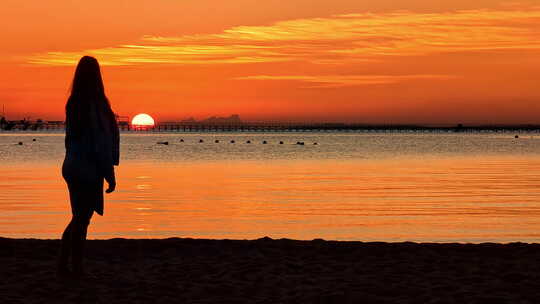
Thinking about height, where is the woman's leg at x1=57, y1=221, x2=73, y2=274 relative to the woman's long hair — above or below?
below

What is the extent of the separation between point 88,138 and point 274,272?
2.93 m

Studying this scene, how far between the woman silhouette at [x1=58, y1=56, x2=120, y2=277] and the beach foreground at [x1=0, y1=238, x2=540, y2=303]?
1.12 metres

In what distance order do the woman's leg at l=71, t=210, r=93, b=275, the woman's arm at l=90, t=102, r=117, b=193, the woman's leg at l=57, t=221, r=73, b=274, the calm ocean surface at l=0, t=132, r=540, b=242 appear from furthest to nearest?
the calm ocean surface at l=0, t=132, r=540, b=242, the woman's leg at l=57, t=221, r=73, b=274, the woman's leg at l=71, t=210, r=93, b=275, the woman's arm at l=90, t=102, r=117, b=193

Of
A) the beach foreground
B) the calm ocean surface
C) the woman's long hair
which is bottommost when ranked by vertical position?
the calm ocean surface

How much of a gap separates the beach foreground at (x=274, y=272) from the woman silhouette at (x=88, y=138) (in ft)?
3.69

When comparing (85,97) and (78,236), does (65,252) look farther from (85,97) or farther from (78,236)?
(85,97)

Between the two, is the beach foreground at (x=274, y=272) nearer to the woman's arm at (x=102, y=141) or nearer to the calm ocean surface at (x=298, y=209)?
the woman's arm at (x=102, y=141)

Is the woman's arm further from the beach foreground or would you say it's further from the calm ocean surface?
the calm ocean surface

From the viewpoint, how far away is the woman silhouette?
9164 mm

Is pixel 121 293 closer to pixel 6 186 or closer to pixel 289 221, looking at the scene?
pixel 289 221

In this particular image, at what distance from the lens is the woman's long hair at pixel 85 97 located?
9.19 metres

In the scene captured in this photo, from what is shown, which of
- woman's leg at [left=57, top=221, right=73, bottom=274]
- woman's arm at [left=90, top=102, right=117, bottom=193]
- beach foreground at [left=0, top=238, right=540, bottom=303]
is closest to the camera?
beach foreground at [left=0, top=238, right=540, bottom=303]

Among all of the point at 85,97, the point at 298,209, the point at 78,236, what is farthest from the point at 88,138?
the point at 298,209

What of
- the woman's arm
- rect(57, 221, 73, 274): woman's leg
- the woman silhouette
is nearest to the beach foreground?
rect(57, 221, 73, 274): woman's leg
